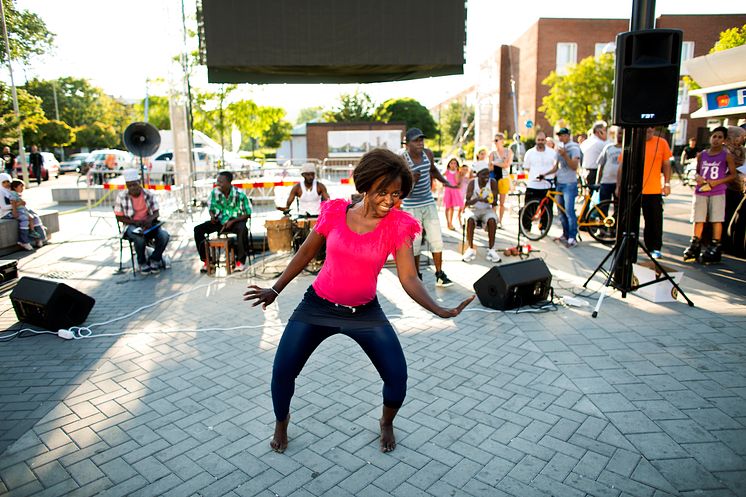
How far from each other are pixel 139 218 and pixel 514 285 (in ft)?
18.7

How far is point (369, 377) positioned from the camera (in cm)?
451

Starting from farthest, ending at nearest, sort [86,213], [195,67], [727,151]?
[195,67] → [86,213] → [727,151]

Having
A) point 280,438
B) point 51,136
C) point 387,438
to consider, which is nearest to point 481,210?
point 387,438

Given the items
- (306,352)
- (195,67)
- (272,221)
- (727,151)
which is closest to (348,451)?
(306,352)

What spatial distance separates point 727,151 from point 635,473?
648 cm

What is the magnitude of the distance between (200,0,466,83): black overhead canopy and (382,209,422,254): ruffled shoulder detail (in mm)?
6363

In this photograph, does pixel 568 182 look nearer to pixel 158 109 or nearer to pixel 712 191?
pixel 712 191

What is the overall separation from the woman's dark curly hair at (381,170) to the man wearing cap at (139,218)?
607 centimetres

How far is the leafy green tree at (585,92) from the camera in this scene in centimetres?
3338

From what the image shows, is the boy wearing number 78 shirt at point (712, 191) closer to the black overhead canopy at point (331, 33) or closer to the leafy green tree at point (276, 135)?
the black overhead canopy at point (331, 33)

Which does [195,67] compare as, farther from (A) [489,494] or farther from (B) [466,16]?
(A) [489,494]

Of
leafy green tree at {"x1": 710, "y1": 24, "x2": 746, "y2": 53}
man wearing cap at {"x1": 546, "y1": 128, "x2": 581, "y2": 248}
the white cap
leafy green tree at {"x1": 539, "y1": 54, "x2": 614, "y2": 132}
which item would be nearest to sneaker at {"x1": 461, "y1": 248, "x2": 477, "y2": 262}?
man wearing cap at {"x1": 546, "y1": 128, "x2": 581, "y2": 248}

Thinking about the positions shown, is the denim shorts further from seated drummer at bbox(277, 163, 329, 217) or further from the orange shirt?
the orange shirt

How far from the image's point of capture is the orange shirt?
25.9ft
